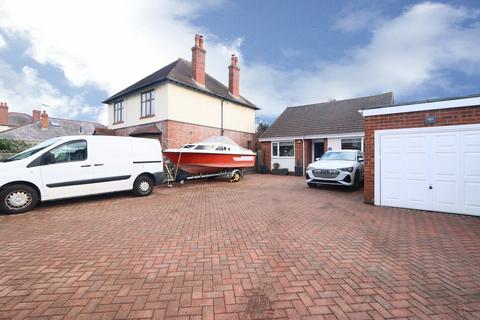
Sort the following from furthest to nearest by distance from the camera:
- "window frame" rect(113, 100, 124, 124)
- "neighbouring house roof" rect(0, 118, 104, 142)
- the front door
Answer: "neighbouring house roof" rect(0, 118, 104, 142), "window frame" rect(113, 100, 124, 124), the front door

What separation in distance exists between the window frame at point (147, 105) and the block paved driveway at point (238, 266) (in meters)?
10.6

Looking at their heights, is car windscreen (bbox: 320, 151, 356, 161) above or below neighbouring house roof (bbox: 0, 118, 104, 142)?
below

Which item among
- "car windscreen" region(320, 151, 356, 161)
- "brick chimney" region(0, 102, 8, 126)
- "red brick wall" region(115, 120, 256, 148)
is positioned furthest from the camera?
"brick chimney" region(0, 102, 8, 126)

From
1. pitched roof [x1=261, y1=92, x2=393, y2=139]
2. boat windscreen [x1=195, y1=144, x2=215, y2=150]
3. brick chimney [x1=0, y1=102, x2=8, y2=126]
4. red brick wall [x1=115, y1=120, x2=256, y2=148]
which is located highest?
brick chimney [x1=0, y1=102, x2=8, y2=126]

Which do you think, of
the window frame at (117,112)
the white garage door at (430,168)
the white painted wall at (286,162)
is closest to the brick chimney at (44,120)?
the window frame at (117,112)

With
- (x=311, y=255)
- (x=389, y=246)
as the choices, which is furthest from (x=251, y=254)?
(x=389, y=246)

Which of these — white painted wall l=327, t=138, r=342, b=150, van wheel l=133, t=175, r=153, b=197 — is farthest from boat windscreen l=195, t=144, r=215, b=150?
white painted wall l=327, t=138, r=342, b=150

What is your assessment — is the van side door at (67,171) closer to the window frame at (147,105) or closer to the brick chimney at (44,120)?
the window frame at (147,105)

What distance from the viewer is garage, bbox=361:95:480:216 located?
5676 millimetres

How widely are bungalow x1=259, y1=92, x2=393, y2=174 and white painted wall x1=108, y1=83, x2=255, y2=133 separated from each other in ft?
9.97

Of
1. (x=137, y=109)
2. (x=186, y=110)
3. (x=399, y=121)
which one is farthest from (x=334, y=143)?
(x=137, y=109)

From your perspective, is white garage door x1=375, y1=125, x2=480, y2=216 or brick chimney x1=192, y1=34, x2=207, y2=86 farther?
brick chimney x1=192, y1=34, x2=207, y2=86

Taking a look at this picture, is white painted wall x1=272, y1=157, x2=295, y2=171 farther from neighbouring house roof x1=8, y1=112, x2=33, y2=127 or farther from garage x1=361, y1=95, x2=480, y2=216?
neighbouring house roof x1=8, y1=112, x2=33, y2=127

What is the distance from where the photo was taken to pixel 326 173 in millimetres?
9602
